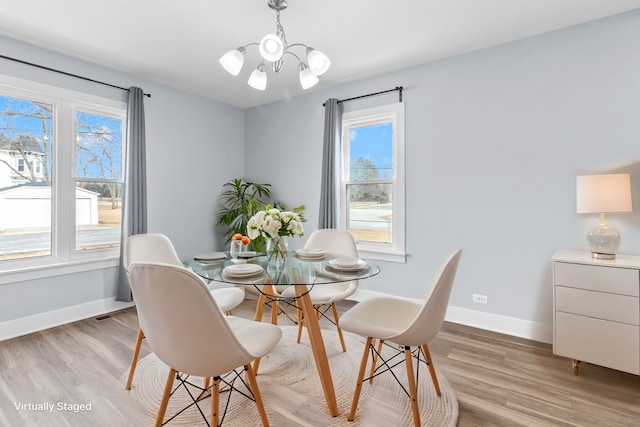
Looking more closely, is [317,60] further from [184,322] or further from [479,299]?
[479,299]

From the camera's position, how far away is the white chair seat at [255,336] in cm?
151

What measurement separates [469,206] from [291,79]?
2.39m

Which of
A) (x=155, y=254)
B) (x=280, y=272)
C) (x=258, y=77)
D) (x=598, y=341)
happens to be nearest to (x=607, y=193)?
(x=598, y=341)

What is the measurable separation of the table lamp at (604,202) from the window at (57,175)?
432cm

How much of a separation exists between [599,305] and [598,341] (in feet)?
0.79

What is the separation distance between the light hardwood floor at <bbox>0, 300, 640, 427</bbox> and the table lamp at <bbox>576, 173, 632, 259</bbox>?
88 centimetres

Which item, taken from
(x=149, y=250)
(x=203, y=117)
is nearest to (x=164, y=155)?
(x=203, y=117)

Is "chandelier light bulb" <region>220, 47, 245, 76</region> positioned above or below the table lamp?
above

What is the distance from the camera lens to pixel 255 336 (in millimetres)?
1629

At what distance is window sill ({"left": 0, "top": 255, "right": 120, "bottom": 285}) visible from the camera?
2.82 metres

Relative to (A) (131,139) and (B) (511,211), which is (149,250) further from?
(B) (511,211)

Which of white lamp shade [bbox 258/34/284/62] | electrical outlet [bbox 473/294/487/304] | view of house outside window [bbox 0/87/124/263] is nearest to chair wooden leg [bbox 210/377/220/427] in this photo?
white lamp shade [bbox 258/34/284/62]

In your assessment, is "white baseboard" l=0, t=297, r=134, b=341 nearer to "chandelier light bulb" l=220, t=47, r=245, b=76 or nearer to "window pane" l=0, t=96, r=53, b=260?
"window pane" l=0, t=96, r=53, b=260

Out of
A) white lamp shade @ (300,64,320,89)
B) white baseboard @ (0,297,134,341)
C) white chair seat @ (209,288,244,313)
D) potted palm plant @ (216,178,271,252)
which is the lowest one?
white baseboard @ (0,297,134,341)
